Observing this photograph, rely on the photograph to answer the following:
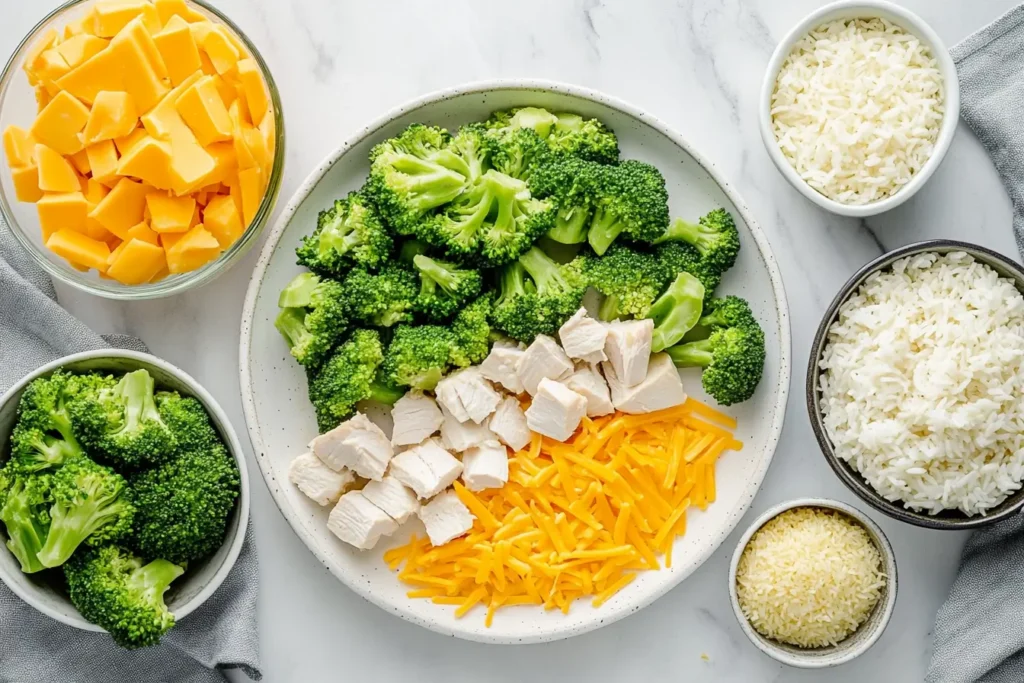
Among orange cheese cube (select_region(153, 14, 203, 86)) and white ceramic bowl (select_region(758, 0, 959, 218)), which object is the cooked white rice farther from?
orange cheese cube (select_region(153, 14, 203, 86))

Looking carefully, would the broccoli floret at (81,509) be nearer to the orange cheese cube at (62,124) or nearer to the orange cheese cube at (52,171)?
the orange cheese cube at (52,171)

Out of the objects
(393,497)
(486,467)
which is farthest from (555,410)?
(393,497)

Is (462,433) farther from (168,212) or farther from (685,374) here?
(168,212)

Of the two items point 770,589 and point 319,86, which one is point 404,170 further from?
point 770,589

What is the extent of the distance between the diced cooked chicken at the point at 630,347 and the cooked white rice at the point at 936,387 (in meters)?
0.52

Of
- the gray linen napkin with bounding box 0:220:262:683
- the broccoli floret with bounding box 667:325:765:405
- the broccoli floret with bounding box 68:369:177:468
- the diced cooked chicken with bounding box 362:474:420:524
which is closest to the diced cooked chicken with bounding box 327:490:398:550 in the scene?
the diced cooked chicken with bounding box 362:474:420:524

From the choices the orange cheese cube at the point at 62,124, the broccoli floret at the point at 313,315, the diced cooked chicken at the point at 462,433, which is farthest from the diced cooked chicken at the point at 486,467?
the orange cheese cube at the point at 62,124

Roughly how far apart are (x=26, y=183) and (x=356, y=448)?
1.14 m

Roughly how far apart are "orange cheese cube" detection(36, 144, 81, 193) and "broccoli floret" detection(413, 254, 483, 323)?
939mm

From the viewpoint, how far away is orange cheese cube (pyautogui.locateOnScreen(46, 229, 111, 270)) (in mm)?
2426

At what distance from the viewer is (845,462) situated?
250cm

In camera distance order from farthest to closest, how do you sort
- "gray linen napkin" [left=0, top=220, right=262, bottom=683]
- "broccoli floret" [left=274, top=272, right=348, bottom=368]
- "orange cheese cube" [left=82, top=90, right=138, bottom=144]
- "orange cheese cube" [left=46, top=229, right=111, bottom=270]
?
"gray linen napkin" [left=0, top=220, right=262, bottom=683] < "broccoli floret" [left=274, top=272, right=348, bottom=368] < "orange cheese cube" [left=46, top=229, right=111, bottom=270] < "orange cheese cube" [left=82, top=90, right=138, bottom=144]

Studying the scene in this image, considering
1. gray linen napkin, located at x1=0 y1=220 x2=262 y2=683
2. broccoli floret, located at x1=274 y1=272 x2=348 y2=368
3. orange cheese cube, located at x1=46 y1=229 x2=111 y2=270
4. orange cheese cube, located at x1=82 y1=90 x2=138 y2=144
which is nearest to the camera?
orange cheese cube, located at x1=82 y1=90 x2=138 y2=144

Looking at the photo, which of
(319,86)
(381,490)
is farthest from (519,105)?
(381,490)
